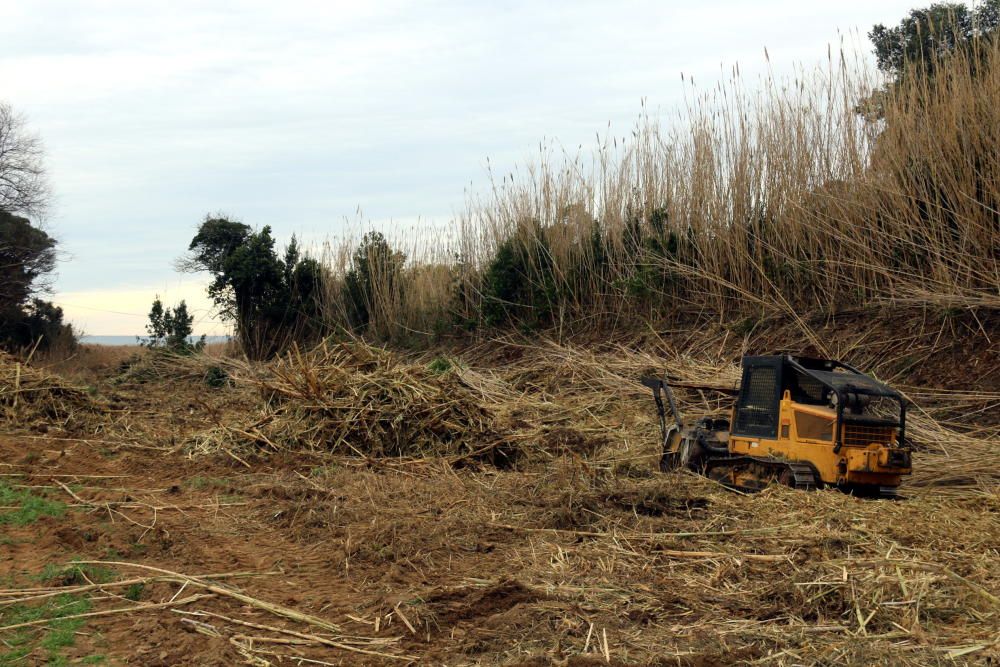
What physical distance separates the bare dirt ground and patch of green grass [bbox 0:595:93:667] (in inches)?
0.6

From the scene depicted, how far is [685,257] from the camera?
14109 millimetres

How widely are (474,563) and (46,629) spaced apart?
95.3 inches

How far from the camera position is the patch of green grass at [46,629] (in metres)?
4.26

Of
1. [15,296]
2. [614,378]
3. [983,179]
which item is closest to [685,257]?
[614,378]

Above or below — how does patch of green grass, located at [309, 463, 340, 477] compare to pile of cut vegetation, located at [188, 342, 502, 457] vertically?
below

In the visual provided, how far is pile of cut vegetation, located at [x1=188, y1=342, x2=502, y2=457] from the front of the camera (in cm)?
973

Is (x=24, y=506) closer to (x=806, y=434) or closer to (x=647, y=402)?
(x=806, y=434)

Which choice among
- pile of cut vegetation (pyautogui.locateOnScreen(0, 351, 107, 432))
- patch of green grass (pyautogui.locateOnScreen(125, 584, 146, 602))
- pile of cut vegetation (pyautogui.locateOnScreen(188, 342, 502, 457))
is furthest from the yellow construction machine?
pile of cut vegetation (pyautogui.locateOnScreen(0, 351, 107, 432))

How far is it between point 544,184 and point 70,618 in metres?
12.9

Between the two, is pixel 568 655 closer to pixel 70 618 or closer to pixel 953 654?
pixel 953 654

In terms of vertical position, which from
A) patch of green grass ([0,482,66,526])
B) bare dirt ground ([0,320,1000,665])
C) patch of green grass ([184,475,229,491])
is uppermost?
patch of green grass ([0,482,66,526])

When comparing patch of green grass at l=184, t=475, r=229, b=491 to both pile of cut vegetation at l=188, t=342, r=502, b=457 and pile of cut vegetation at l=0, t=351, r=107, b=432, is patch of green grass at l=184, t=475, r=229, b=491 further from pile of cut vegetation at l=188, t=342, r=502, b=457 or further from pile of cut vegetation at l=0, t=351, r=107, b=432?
pile of cut vegetation at l=0, t=351, r=107, b=432

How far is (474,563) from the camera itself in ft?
19.0

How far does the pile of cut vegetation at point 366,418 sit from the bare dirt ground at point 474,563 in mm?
237
